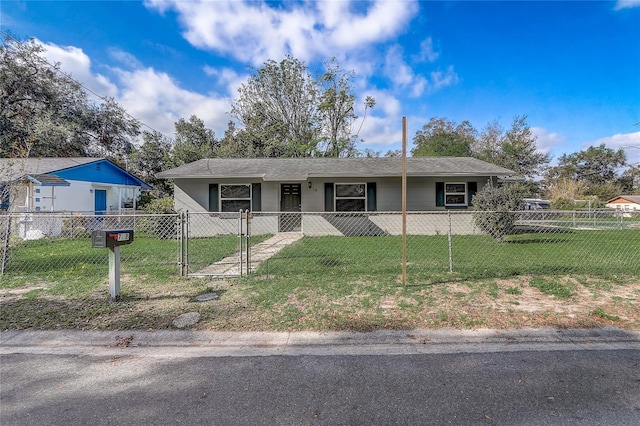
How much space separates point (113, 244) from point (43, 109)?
26365 mm

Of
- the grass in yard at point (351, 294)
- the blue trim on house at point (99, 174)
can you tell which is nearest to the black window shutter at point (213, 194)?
the grass in yard at point (351, 294)

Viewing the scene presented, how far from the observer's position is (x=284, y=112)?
90.5 ft

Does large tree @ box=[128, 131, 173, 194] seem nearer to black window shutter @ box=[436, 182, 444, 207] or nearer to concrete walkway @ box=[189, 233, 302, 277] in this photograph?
concrete walkway @ box=[189, 233, 302, 277]

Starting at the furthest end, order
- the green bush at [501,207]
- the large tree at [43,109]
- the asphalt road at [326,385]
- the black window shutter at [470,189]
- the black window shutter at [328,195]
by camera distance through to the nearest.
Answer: the large tree at [43,109] < the black window shutter at [328,195] < the black window shutter at [470,189] < the green bush at [501,207] < the asphalt road at [326,385]

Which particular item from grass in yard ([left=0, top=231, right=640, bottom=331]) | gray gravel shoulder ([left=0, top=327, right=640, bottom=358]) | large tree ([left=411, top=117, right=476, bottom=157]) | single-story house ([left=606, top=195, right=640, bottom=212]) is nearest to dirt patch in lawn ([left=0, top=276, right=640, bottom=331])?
grass in yard ([left=0, top=231, right=640, bottom=331])

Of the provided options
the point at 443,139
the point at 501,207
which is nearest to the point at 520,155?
the point at 443,139

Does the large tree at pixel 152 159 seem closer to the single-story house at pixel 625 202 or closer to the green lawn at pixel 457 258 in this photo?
the green lawn at pixel 457 258

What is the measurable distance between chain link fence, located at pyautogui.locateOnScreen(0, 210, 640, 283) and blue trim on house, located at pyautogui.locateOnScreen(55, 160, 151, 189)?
4.28 meters

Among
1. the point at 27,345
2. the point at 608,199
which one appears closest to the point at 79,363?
the point at 27,345

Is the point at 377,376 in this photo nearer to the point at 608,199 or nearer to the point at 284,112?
the point at 284,112

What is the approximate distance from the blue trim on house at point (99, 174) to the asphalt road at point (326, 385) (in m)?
15.4

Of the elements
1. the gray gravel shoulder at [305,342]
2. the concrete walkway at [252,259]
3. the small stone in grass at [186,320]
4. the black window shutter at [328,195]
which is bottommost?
the gray gravel shoulder at [305,342]

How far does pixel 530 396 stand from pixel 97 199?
21.4 metres

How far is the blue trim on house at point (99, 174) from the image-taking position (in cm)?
1545
